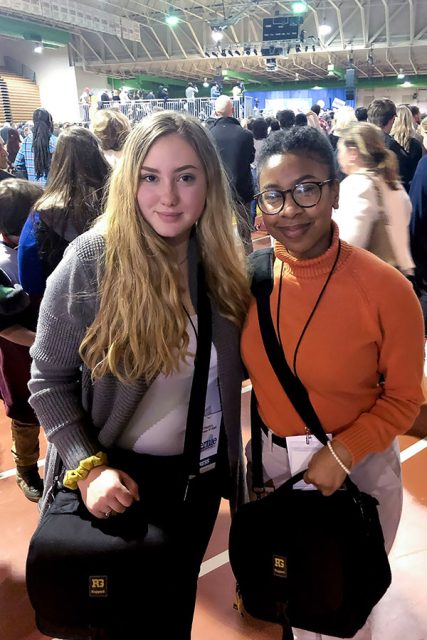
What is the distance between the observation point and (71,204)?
2.06 metres

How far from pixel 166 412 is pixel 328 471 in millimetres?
422

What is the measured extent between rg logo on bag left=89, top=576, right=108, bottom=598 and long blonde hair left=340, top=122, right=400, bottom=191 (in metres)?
2.11

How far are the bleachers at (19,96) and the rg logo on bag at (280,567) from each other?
19085mm

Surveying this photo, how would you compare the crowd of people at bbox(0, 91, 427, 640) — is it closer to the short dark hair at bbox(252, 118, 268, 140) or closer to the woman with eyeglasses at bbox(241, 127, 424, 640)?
the woman with eyeglasses at bbox(241, 127, 424, 640)

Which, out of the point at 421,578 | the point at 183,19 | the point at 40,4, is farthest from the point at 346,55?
the point at 421,578

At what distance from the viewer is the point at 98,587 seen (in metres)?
1.08

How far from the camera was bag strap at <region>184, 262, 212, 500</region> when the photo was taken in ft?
4.25

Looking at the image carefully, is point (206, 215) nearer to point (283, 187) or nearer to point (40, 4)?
point (283, 187)

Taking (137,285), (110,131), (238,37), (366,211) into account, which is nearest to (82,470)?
(137,285)

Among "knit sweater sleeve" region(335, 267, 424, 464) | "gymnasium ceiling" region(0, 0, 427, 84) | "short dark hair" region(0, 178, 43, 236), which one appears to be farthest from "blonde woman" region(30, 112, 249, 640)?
"gymnasium ceiling" region(0, 0, 427, 84)

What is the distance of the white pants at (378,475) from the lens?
1.34m

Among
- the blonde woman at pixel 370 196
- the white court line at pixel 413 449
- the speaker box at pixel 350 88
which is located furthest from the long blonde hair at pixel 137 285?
the speaker box at pixel 350 88

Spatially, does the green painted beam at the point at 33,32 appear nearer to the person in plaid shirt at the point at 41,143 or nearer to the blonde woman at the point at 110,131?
the person in plaid shirt at the point at 41,143

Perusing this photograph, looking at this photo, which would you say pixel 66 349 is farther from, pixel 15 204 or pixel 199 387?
pixel 15 204
